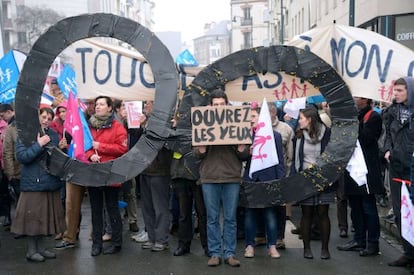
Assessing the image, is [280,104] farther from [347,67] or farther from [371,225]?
[371,225]

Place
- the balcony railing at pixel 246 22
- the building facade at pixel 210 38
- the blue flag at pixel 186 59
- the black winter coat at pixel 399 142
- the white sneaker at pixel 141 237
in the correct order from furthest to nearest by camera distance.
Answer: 1. the building facade at pixel 210 38
2. the balcony railing at pixel 246 22
3. the blue flag at pixel 186 59
4. the white sneaker at pixel 141 237
5. the black winter coat at pixel 399 142

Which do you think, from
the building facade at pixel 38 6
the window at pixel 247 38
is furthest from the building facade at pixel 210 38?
the building facade at pixel 38 6

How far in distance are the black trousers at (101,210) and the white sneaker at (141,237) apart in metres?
0.56

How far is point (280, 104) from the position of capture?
9.84 meters

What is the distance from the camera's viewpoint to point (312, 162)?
19.6ft

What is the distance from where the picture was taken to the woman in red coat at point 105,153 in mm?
6031

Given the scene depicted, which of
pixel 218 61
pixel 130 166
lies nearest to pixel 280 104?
pixel 218 61

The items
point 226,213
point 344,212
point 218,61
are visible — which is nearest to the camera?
point 226,213

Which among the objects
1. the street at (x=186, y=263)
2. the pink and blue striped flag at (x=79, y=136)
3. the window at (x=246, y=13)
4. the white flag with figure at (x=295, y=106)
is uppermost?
the window at (x=246, y=13)

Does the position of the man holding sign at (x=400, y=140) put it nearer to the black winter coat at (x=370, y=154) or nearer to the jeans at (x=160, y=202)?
the black winter coat at (x=370, y=154)

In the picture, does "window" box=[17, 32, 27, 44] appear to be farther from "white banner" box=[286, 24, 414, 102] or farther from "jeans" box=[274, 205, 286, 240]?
"jeans" box=[274, 205, 286, 240]

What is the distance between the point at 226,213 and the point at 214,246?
400 mm

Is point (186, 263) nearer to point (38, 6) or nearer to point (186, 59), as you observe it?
point (186, 59)

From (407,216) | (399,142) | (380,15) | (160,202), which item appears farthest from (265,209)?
(380,15)
